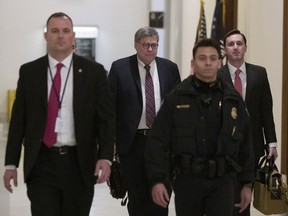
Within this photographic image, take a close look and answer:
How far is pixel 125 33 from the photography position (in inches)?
639

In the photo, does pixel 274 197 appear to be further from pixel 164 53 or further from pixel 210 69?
pixel 164 53

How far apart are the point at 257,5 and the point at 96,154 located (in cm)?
465

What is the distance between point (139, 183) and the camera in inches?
179

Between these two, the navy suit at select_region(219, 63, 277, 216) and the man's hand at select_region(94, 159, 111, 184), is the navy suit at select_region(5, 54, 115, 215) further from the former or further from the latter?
the navy suit at select_region(219, 63, 277, 216)

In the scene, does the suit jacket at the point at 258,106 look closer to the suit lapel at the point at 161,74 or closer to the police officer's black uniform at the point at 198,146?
the suit lapel at the point at 161,74

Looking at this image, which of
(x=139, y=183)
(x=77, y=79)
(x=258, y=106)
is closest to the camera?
(x=77, y=79)

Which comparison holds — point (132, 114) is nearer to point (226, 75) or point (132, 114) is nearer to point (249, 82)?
point (226, 75)

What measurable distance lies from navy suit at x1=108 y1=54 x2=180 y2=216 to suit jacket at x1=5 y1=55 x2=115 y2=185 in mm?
1015

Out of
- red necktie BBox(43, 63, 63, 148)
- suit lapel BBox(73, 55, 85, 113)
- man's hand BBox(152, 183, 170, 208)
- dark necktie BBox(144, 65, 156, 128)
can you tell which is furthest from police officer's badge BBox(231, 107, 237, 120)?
dark necktie BBox(144, 65, 156, 128)

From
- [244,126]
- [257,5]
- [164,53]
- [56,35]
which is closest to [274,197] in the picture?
[244,126]

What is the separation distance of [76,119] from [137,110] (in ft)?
3.93

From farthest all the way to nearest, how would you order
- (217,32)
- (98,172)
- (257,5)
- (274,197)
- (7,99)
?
(7,99) → (217,32) → (257,5) → (274,197) → (98,172)

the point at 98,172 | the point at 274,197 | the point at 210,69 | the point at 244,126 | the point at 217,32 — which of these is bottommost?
the point at 274,197

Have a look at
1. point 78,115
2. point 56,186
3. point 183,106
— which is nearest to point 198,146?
point 183,106
